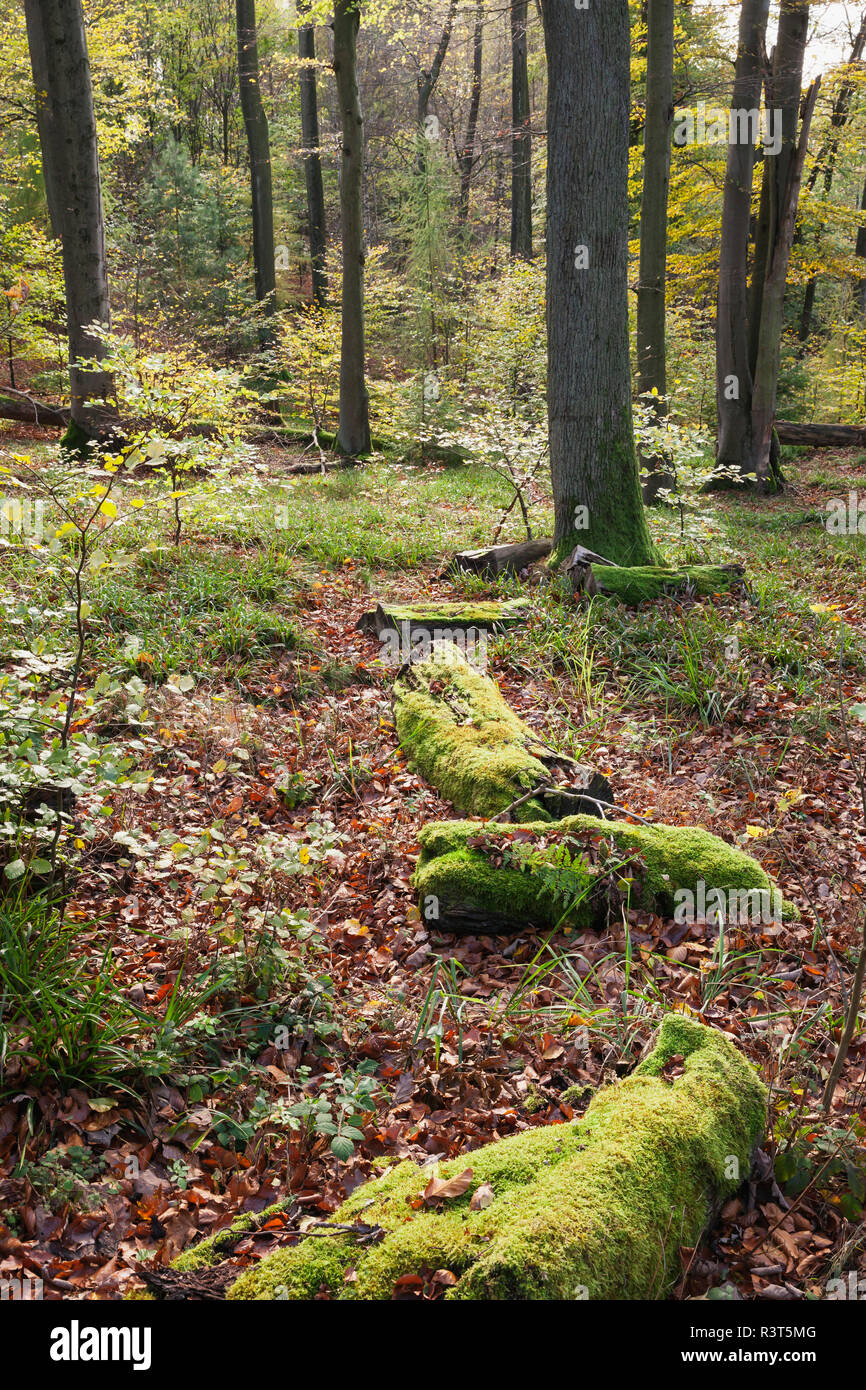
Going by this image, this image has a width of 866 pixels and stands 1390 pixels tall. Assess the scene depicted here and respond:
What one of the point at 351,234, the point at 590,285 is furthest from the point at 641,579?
the point at 351,234

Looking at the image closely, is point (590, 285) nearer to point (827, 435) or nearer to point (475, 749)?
point (475, 749)

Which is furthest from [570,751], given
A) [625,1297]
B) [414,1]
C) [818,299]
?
[818,299]

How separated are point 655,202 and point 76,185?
779 centimetres

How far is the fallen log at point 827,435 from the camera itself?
1689 centimetres

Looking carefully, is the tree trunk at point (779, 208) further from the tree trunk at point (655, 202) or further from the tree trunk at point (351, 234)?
the tree trunk at point (351, 234)

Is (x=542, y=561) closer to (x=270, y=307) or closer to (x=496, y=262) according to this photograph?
(x=496, y=262)

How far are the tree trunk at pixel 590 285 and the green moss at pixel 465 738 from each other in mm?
2459

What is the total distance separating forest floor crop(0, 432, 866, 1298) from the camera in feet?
7.85

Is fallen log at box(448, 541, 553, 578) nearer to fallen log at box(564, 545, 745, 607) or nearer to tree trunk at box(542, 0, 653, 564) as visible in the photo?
tree trunk at box(542, 0, 653, 564)

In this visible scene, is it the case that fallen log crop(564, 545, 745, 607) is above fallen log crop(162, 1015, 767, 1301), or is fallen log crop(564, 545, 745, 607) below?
above

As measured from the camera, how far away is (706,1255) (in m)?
2.15

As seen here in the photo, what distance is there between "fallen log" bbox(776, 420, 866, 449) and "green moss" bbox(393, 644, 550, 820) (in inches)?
549

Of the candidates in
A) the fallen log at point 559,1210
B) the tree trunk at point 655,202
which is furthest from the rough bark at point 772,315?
the fallen log at point 559,1210

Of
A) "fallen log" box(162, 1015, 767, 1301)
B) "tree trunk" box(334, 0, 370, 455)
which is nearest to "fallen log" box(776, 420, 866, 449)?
"tree trunk" box(334, 0, 370, 455)
